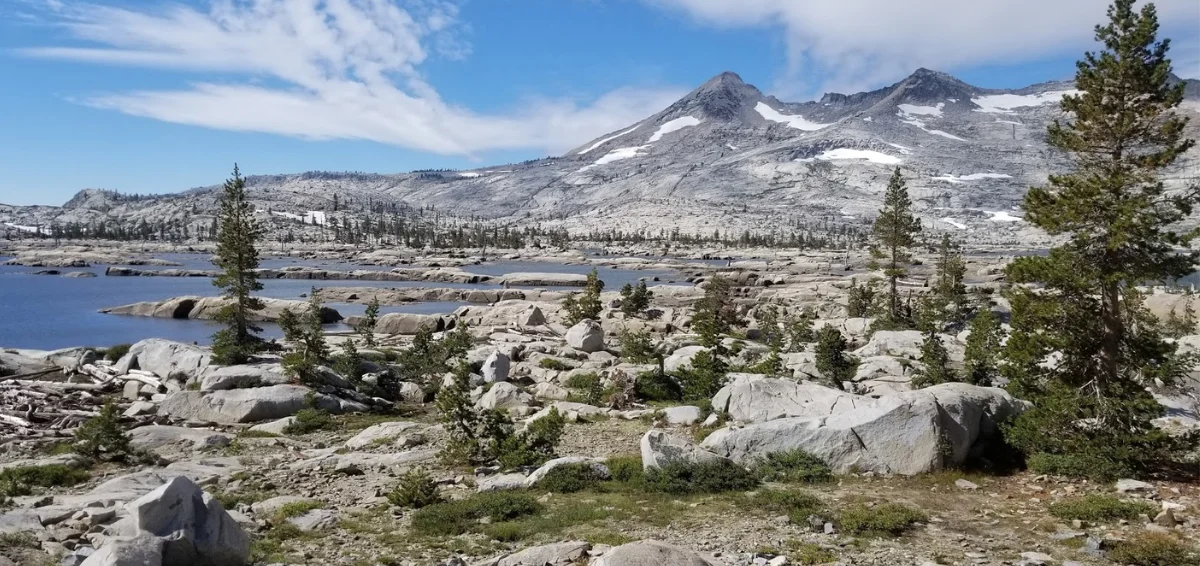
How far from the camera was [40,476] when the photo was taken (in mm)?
16312

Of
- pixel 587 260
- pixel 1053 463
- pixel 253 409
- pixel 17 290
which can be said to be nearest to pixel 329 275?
pixel 17 290

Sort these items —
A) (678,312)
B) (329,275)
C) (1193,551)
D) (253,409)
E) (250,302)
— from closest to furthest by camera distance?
(1193,551) < (253,409) < (250,302) < (678,312) < (329,275)

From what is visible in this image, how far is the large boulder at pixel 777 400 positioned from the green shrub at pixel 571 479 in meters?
6.42

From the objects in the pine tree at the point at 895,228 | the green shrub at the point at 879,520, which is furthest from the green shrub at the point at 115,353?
the pine tree at the point at 895,228

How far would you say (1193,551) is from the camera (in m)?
10.7

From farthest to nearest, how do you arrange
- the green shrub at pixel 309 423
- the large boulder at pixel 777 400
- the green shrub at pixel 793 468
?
1. the green shrub at pixel 309 423
2. the large boulder at pixel 777 400
3. the green shrub at pixel 793 468

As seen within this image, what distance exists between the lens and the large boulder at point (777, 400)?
66.4 feet

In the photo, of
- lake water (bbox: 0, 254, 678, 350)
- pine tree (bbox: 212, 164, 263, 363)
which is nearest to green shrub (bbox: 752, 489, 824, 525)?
pine tree (bbox: 212, 164, 263, 363)

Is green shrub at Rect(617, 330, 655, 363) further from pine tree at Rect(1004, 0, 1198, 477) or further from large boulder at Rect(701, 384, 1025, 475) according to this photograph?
pine tree at Rect(1004, 0, 1198, 477)

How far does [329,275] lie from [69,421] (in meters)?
104

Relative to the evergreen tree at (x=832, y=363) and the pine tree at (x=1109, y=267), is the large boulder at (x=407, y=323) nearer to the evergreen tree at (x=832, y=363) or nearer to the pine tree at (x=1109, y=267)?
the evergreen tree at (x=832, y=363)

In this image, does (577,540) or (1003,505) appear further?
(1003,505)

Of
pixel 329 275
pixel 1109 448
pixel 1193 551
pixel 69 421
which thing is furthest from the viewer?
pixel 329 275

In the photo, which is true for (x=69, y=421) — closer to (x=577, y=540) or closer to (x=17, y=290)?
(x=577, y=540)
